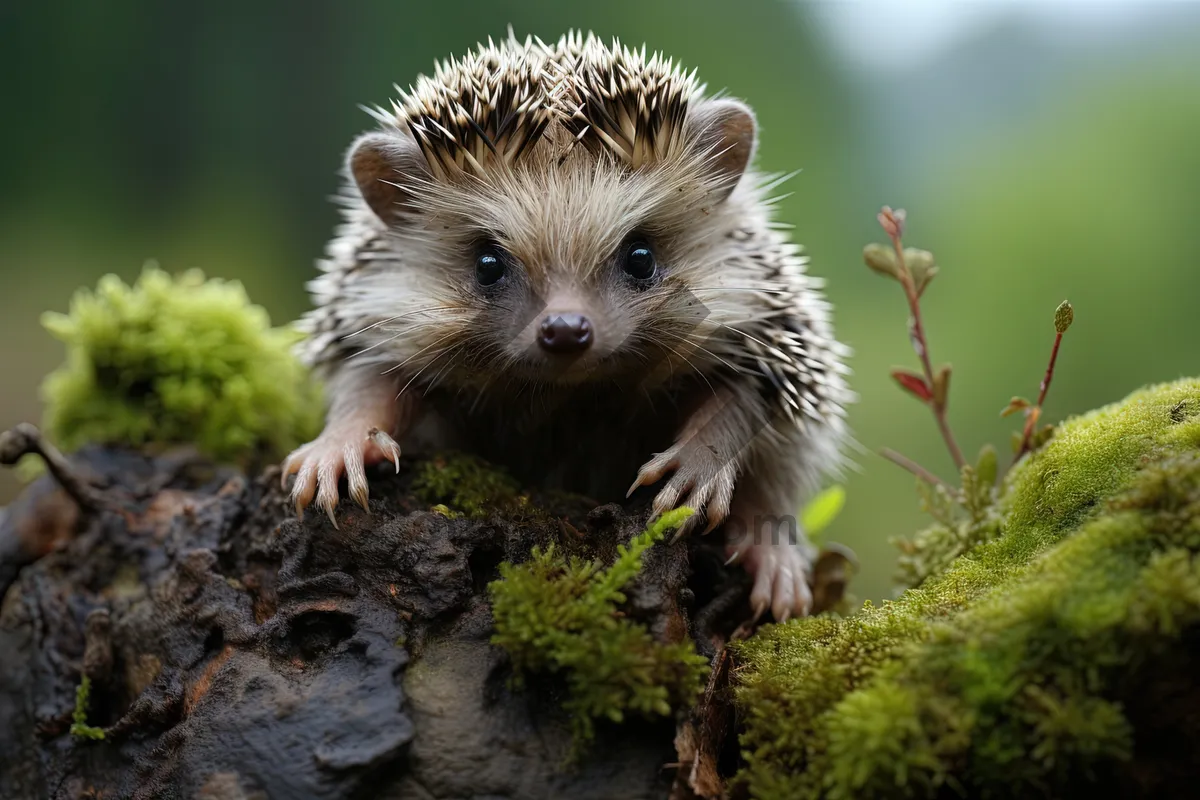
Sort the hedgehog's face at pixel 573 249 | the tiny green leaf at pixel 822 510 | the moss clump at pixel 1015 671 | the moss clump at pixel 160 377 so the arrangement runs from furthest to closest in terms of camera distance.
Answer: the tiny green leaf at pixel 822 510 → the moss clump at pixel 160 377 → the hedgehog's face at pixel 573 249 → the moss clump at pixel 1015 671

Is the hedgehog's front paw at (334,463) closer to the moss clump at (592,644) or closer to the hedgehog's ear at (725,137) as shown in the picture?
the moss clump at (592,644)

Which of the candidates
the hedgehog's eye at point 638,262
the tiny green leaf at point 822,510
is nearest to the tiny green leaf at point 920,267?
the hedgehog's eye at point 638,262

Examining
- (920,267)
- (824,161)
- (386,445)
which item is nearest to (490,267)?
(386,445)

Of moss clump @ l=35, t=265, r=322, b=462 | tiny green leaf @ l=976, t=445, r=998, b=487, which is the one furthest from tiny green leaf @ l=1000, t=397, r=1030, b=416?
moss clump @ l=35, t=265, r=322, b=462

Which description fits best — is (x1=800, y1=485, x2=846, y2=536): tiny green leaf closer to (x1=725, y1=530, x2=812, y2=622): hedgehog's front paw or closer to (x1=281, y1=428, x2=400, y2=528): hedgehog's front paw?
(x1=725, y1=530, x2=812, y2=622): hedgehog's front paw

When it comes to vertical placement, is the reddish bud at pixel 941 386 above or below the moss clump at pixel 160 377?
below

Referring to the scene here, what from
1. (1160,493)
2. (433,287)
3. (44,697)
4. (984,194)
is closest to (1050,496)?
(1160,493)

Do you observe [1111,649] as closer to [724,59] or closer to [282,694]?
[282,694]
